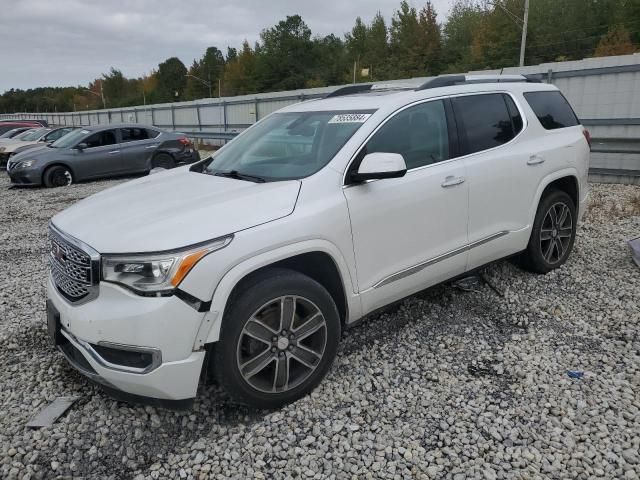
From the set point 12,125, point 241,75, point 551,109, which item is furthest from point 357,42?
point 551,109

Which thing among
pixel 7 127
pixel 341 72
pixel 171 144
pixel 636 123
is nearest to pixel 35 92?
pixel 341 72

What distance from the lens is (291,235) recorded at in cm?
279

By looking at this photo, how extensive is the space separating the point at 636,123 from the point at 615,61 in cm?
146

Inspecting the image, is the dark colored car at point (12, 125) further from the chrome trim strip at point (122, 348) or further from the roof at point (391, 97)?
the chrome trim strip at point (122, 348)

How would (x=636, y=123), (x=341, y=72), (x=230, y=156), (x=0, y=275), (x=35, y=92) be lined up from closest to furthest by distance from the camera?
1. (x=230, y=156)
2. (x=0, y=275)
3. (x=636, y=123)
4. (x=341, y=72)
5. (x=35, y=92)

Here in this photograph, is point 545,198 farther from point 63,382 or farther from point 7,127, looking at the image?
point 7,127

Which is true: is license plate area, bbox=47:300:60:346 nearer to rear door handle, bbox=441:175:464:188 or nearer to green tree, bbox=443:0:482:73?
rear door handle, bbox=441:175:464:188

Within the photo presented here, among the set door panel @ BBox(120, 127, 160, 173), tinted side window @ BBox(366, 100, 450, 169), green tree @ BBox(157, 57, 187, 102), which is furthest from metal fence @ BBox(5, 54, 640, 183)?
green tree @ BBox(157, 57, 187, 102)

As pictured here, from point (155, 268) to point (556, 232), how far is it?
387 centimetres

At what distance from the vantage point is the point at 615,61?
1004 cm

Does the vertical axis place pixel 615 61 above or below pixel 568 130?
above

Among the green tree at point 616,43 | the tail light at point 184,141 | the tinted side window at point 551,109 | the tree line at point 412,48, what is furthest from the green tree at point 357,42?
the tinted side window at point 551,109

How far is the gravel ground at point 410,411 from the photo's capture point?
256cm

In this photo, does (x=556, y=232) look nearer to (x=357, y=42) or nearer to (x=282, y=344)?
(x=282, y=344)
